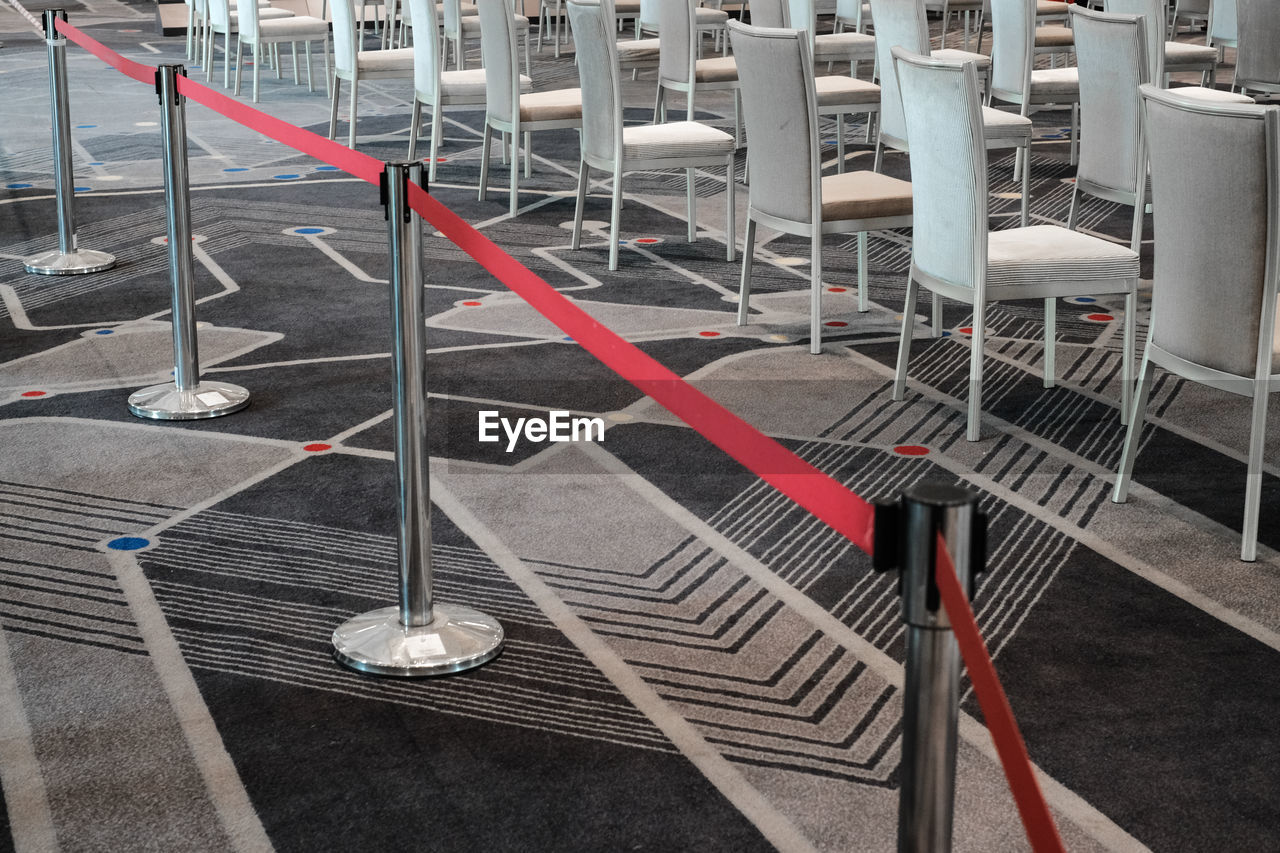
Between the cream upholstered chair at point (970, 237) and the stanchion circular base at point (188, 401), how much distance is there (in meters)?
1.87

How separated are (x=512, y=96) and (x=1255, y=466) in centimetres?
374

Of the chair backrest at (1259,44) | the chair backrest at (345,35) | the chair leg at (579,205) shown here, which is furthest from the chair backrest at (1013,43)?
the chair backrest at (345,35)

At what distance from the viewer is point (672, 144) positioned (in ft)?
16.6

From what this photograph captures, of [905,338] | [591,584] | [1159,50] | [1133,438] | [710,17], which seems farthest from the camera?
[710,17]

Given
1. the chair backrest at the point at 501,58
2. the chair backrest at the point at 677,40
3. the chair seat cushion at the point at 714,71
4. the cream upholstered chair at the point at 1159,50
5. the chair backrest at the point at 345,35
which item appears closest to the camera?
the cream upholstered chair at the point at 1159,50

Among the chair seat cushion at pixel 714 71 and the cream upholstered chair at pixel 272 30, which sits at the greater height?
the cream upholstered chair at pixel 272 30

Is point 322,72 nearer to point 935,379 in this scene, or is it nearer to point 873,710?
point 935,379

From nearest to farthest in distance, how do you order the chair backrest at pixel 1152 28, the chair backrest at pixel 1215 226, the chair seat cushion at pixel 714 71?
the chair backrest at pixel 1215 226 < the chair backrest at pixel 1152 28 < the chair seat cushion at pixel 714 71

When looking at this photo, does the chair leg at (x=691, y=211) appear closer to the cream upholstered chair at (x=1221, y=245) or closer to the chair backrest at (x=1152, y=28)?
the chair backrest at (x=1152, y=28)

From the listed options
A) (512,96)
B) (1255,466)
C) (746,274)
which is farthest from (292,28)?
(1255,466)

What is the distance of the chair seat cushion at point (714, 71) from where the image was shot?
6.79 meters

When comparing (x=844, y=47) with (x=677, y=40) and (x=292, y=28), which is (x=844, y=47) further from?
(x=292, y=28)

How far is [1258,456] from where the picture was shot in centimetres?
280

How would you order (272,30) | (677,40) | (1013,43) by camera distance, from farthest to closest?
(272,30) → (677,40) → (1013,43)
